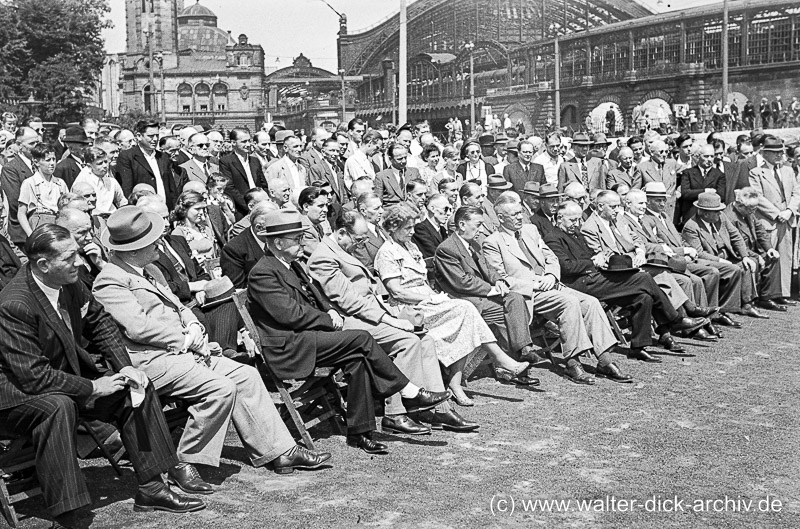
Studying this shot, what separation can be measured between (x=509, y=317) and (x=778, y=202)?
589cm

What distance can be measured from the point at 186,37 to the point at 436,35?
41.5 metres

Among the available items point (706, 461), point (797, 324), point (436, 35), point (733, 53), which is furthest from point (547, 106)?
point (706, 461)

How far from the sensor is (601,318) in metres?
7.92

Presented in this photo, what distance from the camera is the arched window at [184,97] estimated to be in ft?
342

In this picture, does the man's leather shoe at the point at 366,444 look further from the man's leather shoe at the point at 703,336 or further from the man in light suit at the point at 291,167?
the man in light suit at the point at 291,167

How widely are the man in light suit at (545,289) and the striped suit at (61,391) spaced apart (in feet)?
12.0

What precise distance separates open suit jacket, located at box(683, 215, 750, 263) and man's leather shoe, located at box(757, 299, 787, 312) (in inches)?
26.9

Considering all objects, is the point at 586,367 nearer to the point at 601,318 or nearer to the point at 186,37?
the point at 601,318

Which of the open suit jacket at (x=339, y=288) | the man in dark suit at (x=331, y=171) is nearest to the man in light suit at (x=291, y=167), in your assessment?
the man in dark suit at (x=331, y=171)

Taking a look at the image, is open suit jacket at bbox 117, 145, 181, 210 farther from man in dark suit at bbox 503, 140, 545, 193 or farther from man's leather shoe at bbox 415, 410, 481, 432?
man's leather shoe at bbox 415, 410, 481, 432

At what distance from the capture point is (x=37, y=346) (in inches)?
181

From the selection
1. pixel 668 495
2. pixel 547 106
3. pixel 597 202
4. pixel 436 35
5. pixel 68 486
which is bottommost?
pixel 668 495

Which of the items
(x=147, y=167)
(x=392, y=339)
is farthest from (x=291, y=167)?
(x=392, y=339)

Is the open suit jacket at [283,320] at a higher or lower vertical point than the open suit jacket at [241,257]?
lower
